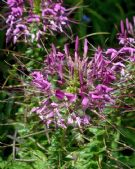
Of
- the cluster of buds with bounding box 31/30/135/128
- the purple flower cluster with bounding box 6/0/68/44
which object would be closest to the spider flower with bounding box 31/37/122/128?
the cluster of buds with bounding box 31/30/135/128

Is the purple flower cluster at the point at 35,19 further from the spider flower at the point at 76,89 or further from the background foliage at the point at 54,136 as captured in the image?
the spider flower at the point at 76,89

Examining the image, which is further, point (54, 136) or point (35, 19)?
point (35, 19)

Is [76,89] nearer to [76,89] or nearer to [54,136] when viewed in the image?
[76,89]

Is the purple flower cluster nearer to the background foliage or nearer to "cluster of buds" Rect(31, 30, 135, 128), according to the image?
the background foliage

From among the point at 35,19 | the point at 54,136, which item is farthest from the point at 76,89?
the point at 35,19

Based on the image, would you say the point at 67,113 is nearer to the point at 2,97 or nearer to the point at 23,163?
the point at 23,163

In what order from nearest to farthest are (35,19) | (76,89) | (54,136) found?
(76,89)
(54,136)
(35,19)
